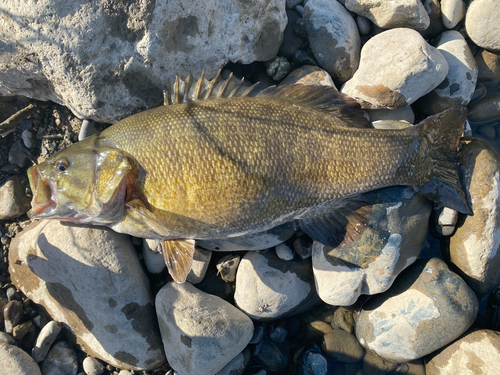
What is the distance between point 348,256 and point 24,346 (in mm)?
3828

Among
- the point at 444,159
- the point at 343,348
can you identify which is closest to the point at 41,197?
the point at 343,348

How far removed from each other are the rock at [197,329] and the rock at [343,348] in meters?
0.98

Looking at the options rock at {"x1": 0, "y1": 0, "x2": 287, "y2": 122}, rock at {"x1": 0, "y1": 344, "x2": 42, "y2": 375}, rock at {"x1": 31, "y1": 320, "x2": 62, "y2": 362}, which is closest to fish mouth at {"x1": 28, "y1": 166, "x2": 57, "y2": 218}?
rock at {"x1": 0, "y1": 0, "x2": 287, "y2": 122}

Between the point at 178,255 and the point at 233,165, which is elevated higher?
the point at 233,165

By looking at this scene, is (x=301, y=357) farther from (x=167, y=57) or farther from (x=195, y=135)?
(x=167, y=57)

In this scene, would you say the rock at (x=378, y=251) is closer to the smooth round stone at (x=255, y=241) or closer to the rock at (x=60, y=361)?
the smooth round stone at (x=255, y=241)

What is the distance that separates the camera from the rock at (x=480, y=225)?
311 cm

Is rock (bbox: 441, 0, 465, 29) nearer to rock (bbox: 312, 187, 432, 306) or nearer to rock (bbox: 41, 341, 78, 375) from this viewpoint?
rock (bbox: 312, 187, 432, 306)

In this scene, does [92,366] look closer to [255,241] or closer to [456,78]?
[255,241]

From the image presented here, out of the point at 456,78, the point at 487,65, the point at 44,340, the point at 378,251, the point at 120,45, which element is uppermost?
the point at 120,45

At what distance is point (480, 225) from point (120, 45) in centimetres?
413

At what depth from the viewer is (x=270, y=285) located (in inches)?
132

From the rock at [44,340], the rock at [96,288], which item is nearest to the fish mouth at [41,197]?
the rock at [96,288]

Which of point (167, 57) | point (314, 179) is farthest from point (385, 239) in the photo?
point (167, 57)
